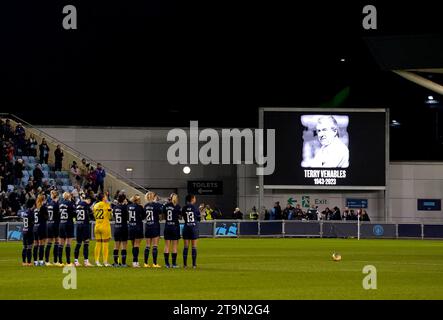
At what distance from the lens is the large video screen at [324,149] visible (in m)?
62.2

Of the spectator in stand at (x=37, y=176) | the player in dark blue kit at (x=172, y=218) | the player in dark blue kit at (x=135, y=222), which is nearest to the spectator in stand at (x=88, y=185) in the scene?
the spectator in stand at (x=37, y=176)

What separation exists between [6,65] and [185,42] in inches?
486

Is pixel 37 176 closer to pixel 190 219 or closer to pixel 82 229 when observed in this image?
pixel 82 229

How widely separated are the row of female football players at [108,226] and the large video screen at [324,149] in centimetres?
2932

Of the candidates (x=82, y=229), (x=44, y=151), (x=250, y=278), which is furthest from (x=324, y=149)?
(x=250, y=278)

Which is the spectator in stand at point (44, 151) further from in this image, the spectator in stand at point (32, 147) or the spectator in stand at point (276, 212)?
the spectator in stand at point (276, 212)

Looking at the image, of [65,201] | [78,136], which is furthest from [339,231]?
[65,201]

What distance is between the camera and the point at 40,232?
3300cm

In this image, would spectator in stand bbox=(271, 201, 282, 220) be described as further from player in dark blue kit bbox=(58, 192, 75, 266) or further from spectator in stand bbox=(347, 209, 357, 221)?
player in dark blue kit bbox=(58, 192, 75, 266)

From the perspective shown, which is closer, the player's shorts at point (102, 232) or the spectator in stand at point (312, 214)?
the player's shorts at point (102, 232)

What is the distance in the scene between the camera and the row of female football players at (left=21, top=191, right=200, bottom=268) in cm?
3148

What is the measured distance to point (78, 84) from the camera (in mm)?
70938

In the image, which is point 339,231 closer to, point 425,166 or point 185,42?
point 425,166

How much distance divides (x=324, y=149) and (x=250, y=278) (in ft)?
114
